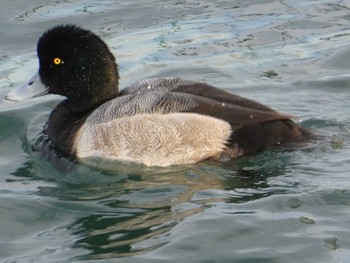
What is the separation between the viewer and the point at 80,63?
318 inches

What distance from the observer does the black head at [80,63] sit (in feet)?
26.3

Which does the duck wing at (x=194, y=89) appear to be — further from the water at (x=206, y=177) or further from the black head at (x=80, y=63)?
the water at (x=206, y=177)

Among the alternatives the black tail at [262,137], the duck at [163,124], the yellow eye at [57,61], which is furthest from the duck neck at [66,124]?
the black tail at [262,137]

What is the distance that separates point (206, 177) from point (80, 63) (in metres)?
1.48

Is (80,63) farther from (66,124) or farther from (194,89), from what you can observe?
(194,89)

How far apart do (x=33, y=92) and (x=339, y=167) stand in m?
2.58

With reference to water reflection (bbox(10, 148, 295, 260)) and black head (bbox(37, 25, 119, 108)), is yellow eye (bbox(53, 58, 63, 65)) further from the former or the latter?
water reflection (bbox(10, 148, 295, 260))

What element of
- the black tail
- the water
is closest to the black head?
the water

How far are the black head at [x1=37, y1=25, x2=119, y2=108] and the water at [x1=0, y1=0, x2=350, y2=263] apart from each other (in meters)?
0.62

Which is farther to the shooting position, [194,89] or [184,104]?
[194,89]

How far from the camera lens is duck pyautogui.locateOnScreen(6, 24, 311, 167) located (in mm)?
7465

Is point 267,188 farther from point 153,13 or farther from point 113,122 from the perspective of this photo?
point 153,13

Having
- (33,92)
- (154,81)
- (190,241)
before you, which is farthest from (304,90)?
(190,241)

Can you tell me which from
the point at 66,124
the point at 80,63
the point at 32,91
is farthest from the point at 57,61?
the point at 66,124
